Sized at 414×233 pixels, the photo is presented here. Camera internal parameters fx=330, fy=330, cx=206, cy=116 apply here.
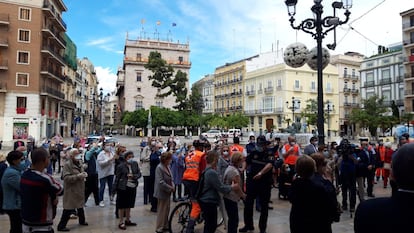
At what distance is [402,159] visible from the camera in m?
1.95

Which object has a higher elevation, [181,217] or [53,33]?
[53,33]

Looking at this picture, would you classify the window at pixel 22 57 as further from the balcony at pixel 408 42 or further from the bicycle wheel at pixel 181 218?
the balcony at pixel 408 42

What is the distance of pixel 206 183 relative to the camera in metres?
5.47

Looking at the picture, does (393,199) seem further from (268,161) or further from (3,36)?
(3,36)

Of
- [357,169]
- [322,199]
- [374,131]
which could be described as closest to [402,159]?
[322,199]

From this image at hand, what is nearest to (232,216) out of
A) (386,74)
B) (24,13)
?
(24,13)

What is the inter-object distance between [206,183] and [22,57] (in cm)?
4251

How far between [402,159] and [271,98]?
62.7 m

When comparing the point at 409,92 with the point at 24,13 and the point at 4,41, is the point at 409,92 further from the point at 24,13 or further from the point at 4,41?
the point at 4,41

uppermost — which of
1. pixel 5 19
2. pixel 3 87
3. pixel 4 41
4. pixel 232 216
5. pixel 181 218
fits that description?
pixel 5 19

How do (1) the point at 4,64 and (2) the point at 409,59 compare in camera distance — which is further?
(2) the point at 409,59

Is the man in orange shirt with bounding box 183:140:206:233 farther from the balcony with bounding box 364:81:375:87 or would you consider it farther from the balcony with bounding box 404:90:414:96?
the balcony with bounding box 364:81:375:87

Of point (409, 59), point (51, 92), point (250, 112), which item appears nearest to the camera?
point (51, 92)

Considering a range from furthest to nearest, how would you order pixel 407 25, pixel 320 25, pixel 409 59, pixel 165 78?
pixel 165 78 < pixel 407 25 < pixel 409 59 < pixel 320 25
